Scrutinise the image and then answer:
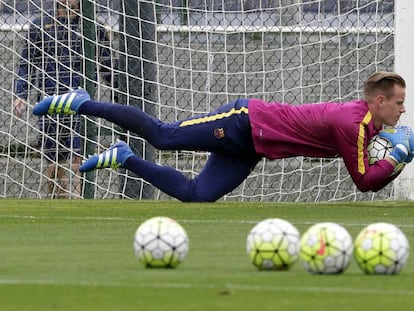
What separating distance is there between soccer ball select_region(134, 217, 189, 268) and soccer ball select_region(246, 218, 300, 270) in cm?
39

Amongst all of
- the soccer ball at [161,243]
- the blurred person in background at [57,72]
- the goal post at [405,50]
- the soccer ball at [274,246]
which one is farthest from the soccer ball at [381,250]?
the blurred person in background at [57,72]

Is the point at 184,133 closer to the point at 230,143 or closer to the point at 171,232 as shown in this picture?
the point at 230,143

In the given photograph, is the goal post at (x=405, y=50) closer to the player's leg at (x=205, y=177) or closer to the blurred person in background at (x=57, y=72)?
the player's leg at (x=205, y=177)

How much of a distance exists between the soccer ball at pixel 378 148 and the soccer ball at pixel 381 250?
17.6ft

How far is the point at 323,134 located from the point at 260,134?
0.59 m

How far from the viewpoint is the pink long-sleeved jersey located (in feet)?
40.7

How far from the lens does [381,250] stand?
722cm

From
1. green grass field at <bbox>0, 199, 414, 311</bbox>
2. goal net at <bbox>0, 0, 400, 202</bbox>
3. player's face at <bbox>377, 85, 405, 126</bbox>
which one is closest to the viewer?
green grass field at <bbox>0, 199, 414, 311</bbox>

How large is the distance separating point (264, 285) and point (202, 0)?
405 inches

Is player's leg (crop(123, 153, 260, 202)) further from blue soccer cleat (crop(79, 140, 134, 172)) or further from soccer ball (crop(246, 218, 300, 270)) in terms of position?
soccer ball (crop(246, 218, 300, 270))

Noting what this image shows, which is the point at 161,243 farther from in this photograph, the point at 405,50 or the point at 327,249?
the point at 405,50

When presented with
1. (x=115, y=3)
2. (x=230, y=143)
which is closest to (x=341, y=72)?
(x=115, y=3)

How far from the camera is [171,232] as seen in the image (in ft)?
24.6

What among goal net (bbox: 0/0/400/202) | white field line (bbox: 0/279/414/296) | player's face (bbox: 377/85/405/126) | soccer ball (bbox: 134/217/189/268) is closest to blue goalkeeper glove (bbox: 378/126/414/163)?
player's face (bbox: 377/85/405/126)
